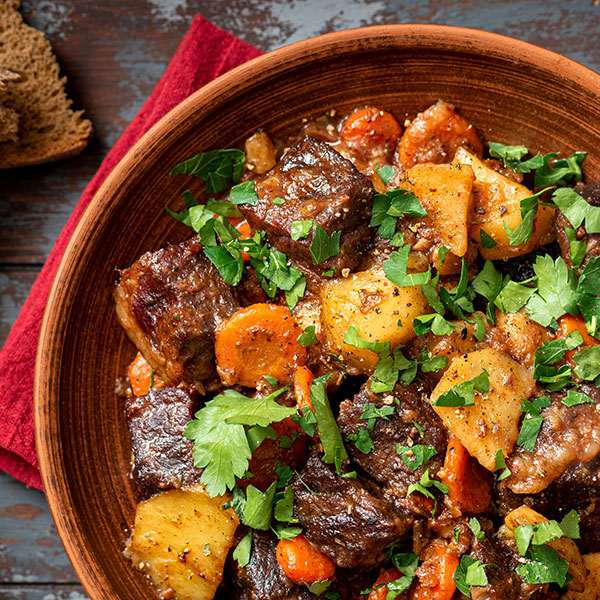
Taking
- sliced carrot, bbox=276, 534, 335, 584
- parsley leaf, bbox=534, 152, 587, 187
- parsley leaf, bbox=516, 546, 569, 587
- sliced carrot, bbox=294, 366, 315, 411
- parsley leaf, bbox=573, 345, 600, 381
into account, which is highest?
parsley leaf, bbox=534, 152, 587, 187

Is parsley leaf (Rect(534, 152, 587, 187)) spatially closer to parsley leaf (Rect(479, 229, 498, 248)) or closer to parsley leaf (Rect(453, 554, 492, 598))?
parsley leaf (Rect(479, 229, 498, 248))

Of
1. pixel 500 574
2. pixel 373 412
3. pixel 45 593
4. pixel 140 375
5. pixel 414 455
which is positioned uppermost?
pixel 373 412

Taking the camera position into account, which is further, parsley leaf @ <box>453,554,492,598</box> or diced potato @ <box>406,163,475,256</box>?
diced potato @ <box>406,163,475,256</box>

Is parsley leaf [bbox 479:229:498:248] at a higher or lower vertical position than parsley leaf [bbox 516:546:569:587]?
higher

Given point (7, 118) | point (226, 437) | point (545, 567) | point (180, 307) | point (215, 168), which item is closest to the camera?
point (545, 567)

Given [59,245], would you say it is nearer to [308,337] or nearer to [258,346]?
[258,346]

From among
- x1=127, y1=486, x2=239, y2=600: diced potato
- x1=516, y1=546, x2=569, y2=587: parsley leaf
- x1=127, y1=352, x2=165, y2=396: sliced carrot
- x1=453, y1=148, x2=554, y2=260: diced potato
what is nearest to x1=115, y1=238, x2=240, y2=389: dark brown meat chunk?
x1=127, y1=352, x2=165, y2=396: sliced carrot

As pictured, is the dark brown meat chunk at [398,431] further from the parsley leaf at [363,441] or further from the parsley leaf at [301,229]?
the parsley leaf at [301,229]

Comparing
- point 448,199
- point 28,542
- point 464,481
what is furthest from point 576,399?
point 28,542
